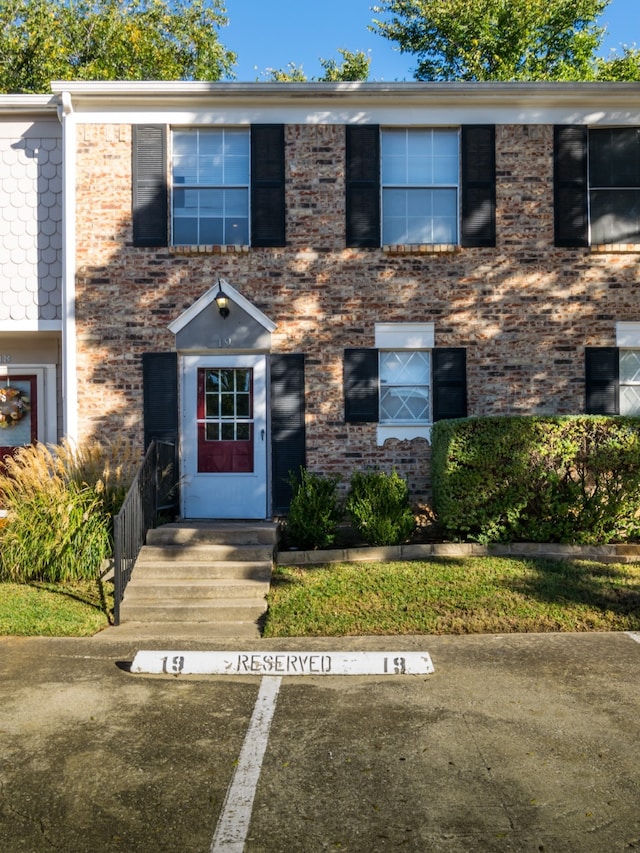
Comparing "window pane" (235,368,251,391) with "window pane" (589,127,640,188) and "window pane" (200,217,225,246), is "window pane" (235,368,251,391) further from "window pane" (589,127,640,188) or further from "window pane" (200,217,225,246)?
"window pane" (589,127,640,188)

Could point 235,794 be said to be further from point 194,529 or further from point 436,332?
point 436,332

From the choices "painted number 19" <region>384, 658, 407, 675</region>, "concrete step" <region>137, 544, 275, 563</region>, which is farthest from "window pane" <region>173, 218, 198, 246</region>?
"painted number 19" <region>384, 658, 407, 675</region>

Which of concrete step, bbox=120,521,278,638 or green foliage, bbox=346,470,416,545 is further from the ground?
green foliage, bbox=346,470,416,545

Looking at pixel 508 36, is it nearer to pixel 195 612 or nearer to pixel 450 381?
pixel 450 381

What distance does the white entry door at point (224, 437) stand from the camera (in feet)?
32.7

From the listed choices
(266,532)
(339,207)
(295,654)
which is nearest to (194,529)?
(266,532)

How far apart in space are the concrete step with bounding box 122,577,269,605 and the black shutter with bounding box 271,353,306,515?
244 centimetres

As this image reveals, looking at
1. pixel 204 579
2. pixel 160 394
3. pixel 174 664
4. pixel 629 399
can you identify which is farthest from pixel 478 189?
pixel 174 664

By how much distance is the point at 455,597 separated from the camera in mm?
7176

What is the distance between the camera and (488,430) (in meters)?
8.48

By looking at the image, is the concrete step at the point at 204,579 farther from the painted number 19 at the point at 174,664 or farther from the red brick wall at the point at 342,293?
the red brick wall at the point at 342,293

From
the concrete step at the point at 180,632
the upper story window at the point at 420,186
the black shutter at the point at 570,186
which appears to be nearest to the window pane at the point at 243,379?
the upper story window at the point at 420,186

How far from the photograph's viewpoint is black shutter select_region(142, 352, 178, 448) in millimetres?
9961

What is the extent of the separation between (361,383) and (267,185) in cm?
289
